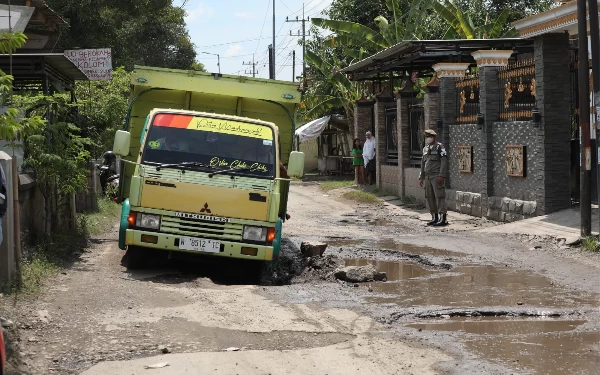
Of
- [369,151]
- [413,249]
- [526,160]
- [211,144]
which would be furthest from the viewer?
[369,151]

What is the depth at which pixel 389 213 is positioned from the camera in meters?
20.8

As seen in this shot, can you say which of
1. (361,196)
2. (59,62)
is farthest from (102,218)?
(361,196)

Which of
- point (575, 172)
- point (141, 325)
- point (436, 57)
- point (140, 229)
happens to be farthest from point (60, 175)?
point (436, 57)

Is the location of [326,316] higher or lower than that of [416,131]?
lower

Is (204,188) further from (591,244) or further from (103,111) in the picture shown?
(103,111)

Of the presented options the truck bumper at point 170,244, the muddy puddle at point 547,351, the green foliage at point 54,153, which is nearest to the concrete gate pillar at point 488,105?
the green foliage at point 54,153

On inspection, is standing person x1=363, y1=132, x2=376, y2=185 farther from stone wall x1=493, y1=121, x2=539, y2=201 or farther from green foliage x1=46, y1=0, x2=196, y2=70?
stone wall x1=493, y1=121, x2=539, y2=201

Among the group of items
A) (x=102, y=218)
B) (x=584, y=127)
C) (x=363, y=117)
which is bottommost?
(x=102, y=218)

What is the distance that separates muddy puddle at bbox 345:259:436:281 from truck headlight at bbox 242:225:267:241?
5.50 ft

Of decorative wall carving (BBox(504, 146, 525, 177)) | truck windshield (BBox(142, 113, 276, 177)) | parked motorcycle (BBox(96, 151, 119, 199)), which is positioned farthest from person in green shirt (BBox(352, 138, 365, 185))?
truck windshield (BBox(142, 113, 276, 177))

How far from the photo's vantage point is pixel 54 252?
38.2ft

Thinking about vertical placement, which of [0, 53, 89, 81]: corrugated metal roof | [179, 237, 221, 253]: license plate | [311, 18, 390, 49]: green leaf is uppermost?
[311, 18, 390, 49]: green leaf

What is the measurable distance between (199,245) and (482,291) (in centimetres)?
332

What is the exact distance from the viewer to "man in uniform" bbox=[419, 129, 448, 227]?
1691 cm
